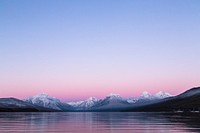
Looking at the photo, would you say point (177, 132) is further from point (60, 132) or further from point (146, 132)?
point (60, 132)

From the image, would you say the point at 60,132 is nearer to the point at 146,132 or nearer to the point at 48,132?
the point at 48,132

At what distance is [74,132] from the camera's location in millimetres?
58000

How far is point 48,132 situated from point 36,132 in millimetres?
2090

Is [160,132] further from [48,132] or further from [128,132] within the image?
[48,132]

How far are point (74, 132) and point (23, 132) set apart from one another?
28.8 ft

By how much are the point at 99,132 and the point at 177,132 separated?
1356cm

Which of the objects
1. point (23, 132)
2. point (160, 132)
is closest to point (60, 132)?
point (23, 132)

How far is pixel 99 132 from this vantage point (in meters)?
58.8

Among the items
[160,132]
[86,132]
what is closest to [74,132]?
[86,132]

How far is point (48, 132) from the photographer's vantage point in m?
58.0

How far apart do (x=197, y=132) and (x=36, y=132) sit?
89.4ft

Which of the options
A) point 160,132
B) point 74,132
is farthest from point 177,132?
point 74,132

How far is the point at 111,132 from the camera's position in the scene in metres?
58.8

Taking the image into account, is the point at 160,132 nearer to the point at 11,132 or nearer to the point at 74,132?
the point at 74,132
